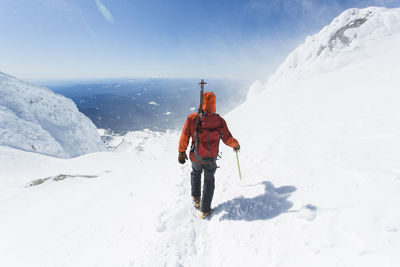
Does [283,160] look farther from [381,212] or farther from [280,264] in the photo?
[280,264]

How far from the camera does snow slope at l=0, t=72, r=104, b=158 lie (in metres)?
35.0

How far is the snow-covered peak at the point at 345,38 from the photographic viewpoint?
30.2 metres

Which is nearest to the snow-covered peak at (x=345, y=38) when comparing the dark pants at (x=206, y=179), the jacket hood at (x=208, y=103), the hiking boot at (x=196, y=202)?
the jacket hood at (x=208, y=103)

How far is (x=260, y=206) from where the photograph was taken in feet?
13.7

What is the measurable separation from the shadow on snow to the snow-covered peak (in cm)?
2853

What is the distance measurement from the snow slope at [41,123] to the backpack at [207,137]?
42.9 meters

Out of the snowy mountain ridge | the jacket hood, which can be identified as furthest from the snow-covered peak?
the jacket hood

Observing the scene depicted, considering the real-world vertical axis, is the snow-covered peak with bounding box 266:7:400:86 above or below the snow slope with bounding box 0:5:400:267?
above

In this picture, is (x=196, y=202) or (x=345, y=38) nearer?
(x=196, y=202)

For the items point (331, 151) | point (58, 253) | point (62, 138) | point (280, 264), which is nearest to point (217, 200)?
point (280, 264)

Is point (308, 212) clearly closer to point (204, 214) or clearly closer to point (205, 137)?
point (204, 214)

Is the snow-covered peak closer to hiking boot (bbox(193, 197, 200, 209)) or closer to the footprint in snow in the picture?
the footprint in snow

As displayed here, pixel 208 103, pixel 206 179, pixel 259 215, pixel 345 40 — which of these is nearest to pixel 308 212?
pixel 259 215

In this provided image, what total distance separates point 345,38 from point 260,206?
89.7 m
